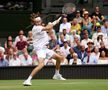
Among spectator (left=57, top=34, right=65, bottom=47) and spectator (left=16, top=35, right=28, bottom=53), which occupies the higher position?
spectator (left=57, top=34, right=65, bottom=47)

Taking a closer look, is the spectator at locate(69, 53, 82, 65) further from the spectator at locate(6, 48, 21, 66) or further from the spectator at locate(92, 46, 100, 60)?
the spectator at locate(6, 48, 21, 66)

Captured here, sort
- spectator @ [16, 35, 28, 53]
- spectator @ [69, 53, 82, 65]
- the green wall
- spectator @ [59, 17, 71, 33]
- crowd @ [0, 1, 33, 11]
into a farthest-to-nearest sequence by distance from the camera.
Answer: crowd @ [0, 1, 33, 11] → the green wall → spectator @ [59, 17, 71, 33] → spectator @ [16, 35, 28, 53] → spectator @ [69, 53, 82, 65]

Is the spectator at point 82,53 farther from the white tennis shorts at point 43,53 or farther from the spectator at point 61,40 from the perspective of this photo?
the white tennis shorts at point 43,53

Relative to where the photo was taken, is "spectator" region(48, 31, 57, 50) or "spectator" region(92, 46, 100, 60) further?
"spectator" region(48, 31, 57, 50)

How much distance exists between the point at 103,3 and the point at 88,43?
23.7 ft

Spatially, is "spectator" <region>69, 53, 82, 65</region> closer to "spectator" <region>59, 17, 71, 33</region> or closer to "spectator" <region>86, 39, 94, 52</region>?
"spectator" <region>86, 39, 94, 52</region>

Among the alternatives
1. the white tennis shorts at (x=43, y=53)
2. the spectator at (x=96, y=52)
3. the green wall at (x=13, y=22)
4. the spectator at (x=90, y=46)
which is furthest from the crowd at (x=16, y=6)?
the white tennis shorts at (x=43, y=53)

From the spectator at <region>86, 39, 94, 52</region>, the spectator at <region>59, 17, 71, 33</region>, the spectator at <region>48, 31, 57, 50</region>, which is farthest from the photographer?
the spectator at <region>59, 17, 71, 33</region>

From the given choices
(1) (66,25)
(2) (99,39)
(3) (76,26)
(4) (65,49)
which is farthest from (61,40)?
(2) (99,39)

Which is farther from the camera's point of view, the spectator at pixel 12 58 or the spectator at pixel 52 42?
the spectator at pixel 52 42

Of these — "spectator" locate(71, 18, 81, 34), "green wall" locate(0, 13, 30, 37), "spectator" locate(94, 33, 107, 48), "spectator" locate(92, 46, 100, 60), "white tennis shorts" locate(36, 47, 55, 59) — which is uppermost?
"white tennis shorts" locate(36, 47, 55, 59)

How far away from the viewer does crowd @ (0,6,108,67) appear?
21031mm

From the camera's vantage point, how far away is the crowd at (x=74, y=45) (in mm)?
21031

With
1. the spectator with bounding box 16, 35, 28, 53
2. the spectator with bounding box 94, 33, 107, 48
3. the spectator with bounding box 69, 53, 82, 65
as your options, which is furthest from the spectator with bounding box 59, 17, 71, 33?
the spectator with bounding box 69, 53, 82, 65
